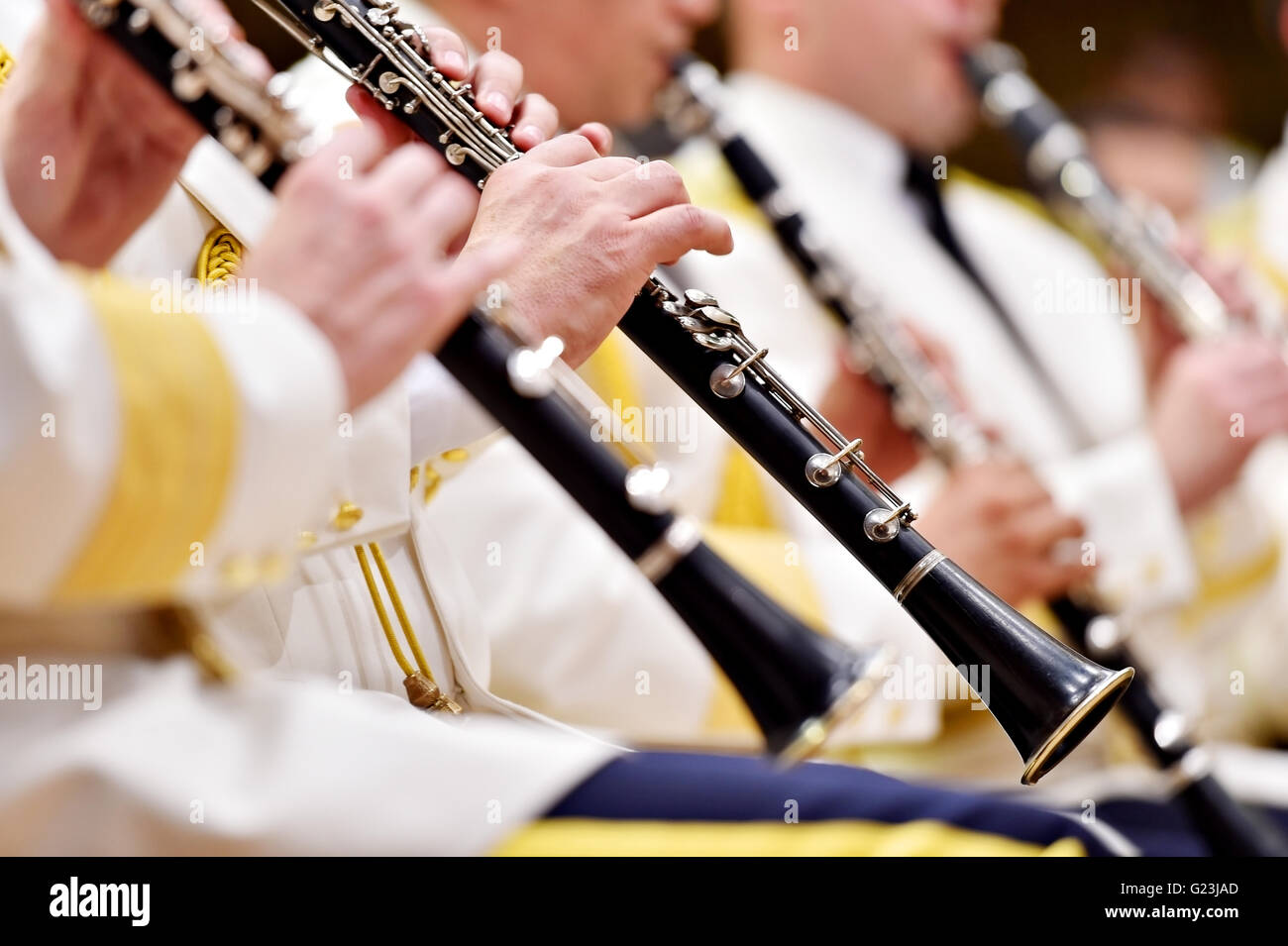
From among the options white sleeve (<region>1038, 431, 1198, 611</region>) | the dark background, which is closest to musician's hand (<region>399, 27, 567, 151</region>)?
white sleeve (<region>1038, 431, 1198, 611</region>)

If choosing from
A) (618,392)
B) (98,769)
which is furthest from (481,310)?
(618,392)

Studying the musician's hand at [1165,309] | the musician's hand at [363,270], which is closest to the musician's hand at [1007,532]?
the musician's hand at [1165,309]

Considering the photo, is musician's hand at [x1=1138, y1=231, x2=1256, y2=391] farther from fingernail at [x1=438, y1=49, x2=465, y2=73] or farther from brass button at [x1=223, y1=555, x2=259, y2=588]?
brass button at [x1=223, y1=555, x2=259, y2=588]

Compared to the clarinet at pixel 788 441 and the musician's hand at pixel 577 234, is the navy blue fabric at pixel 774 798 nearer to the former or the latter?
the clarinet at pixel 788 441

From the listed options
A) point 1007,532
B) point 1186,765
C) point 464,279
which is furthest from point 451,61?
point 1186,765

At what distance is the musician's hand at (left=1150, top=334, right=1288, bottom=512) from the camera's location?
5.65ft

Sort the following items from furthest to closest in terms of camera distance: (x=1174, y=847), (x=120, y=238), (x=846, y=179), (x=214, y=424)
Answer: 1. (x=846, y=179)
2. (x=1174, y=847)
3. (x=120, y=238)
4. (x=214, y=424)

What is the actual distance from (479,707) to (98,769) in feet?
1.09

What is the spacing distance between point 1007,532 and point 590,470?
653 millimetres

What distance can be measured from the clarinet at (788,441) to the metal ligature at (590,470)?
0.07m

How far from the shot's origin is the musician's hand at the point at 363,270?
0.65m

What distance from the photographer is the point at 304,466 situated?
0.61 metres

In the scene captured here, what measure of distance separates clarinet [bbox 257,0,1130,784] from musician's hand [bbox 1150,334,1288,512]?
3.06ft
